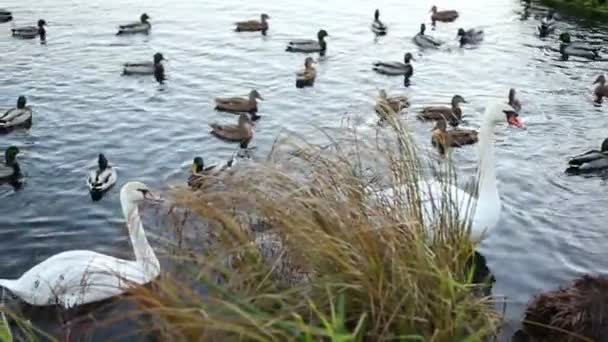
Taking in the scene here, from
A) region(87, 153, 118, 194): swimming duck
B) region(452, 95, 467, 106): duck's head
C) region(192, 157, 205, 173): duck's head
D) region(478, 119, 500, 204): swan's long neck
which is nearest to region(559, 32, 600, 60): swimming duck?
region(452, 95, 467, 106): duck's head

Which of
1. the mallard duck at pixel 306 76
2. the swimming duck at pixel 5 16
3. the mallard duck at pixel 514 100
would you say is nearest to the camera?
the mallard duck at pixel 514 100

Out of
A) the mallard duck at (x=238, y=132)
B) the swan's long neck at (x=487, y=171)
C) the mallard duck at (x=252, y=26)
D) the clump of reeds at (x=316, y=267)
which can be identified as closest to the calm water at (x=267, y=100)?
the mallard duck at (x=238, y=132)

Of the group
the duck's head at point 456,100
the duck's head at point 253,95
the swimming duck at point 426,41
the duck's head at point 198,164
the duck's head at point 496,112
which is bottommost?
the duck's head at point 198,164


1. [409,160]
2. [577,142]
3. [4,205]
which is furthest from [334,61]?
[409,160]

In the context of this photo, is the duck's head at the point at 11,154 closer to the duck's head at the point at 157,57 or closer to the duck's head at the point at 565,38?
the duck's head at the point at 157,57

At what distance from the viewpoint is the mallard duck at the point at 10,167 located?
40.3 ft

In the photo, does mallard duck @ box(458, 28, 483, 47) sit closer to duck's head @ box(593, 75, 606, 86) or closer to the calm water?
the calm water

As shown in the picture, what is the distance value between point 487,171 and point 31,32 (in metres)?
14.5

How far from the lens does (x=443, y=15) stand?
2431 centimetres

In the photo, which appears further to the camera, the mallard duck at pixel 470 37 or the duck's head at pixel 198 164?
the mallard duck at pixel 470 37

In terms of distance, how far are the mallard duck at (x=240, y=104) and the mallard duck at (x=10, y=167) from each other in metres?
4.49

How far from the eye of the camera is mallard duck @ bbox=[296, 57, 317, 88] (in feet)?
58.5

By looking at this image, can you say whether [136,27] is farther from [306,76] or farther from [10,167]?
[10,167]

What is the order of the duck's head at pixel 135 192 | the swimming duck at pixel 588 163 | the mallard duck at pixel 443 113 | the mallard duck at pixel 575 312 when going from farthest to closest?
the mallard duck at pixel 443 113 < the swimming duck at pixel 588 163 < the duck's head at pixel 135 192 < the mallard duck at pixel 575 312
